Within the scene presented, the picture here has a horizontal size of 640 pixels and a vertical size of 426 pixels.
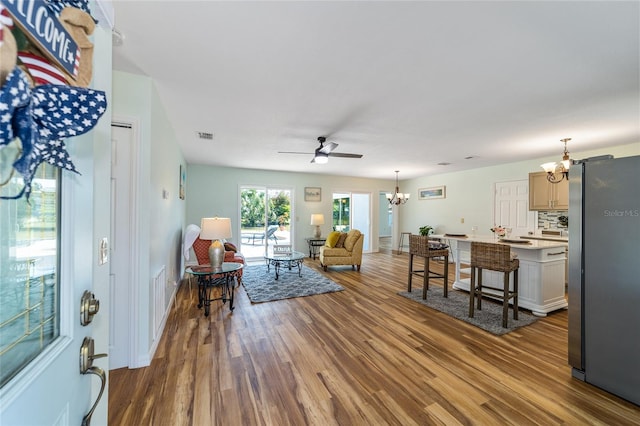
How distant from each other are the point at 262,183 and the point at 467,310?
5.30 metres

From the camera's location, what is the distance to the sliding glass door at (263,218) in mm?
6684

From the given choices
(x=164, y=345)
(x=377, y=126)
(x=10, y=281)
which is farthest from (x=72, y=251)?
(x=377, y=126)

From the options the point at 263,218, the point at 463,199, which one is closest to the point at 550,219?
the point at 463,199

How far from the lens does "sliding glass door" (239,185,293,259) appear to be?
263 inches

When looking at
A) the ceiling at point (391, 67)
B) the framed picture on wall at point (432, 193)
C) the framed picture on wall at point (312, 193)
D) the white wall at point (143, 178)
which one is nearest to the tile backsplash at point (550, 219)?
the ceiling at point (391, 67)

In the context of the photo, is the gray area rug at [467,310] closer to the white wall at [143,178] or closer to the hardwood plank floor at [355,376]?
the hardwood plank floor at [355,376]

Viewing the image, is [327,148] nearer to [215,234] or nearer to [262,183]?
[215,234]

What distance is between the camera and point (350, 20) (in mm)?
1544

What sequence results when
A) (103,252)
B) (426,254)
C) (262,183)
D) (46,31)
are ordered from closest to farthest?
1. (46,31)
2. (103,252)
3. (426,254)
4. (262,183)

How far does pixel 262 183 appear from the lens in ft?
22.3

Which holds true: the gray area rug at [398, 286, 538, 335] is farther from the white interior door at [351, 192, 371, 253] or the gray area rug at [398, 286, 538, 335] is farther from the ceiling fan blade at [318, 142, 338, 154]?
the white interior door at [351, 192, 371, 253]

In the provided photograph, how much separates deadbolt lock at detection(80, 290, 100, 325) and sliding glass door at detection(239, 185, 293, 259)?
6013mm

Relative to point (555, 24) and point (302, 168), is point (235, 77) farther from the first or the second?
point (302, 168)

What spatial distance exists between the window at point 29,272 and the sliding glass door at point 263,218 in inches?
241
